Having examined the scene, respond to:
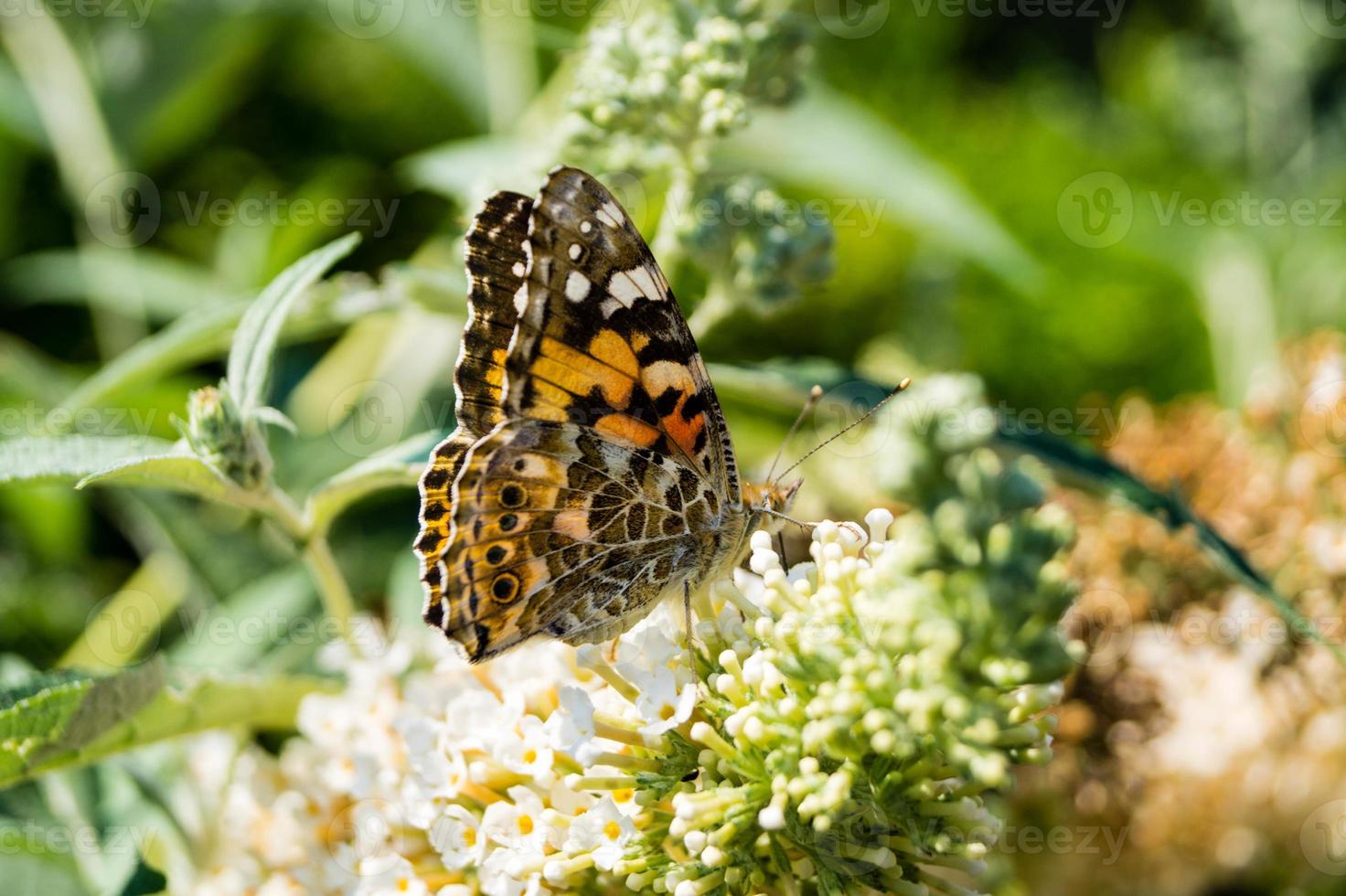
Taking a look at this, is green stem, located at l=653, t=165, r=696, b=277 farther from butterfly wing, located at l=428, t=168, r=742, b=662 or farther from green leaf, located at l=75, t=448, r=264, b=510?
green leaf, located at l=75, t=448, r=264, b=510

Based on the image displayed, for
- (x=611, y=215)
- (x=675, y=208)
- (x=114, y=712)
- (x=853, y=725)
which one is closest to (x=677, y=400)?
(x=611, y=215)

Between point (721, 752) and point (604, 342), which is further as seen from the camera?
point (604, 342)

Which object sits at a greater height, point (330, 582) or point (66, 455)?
point (66, 455)

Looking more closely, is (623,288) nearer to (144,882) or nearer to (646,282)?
(646,282)

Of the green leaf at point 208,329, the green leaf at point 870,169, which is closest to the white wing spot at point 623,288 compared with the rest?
the green leaf at point 208,329

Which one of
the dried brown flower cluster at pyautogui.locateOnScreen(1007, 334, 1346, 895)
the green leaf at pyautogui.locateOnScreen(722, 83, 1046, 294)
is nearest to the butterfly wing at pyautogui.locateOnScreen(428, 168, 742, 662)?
the dried brown flower cluster at pyautogui.locateOnScreen(1007, 334, 1346, 895)

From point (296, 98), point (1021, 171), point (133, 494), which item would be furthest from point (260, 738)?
point (1021, 171)

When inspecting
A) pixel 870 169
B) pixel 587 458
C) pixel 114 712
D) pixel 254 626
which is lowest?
pixel 254 626
